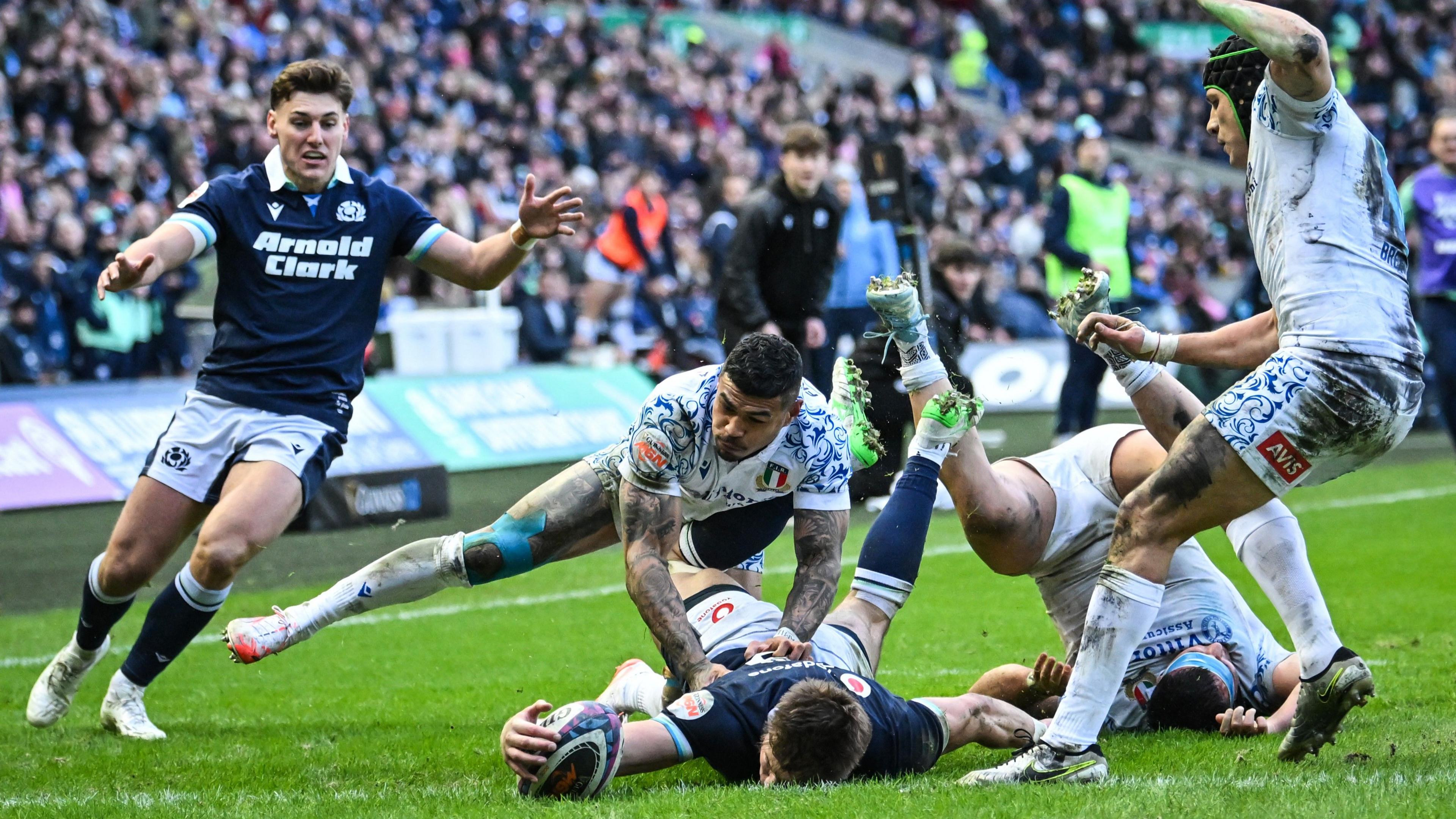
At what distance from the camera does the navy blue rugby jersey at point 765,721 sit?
4.57 metres

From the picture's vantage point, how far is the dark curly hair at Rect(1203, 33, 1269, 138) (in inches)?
186

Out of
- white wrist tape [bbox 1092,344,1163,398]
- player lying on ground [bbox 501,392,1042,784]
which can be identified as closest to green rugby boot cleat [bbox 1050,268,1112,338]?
white wrist tape [bbox 1092,344,1163,398]

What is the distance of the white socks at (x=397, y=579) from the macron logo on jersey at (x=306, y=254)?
3.59ft

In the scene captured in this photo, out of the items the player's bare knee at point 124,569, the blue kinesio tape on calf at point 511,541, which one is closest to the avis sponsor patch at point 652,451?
the blue kinesio tape on calf at point 511,541

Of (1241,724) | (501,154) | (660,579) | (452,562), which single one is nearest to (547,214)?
(452,562)

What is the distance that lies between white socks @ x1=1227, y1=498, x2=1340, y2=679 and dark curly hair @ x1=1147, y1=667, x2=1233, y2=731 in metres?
0.32

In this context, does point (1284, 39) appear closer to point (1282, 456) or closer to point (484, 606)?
point (1282, 456)

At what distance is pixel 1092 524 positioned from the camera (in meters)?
5.77

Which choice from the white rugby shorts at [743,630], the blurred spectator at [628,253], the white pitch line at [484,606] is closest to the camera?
the white rugby shorts at [743,630]

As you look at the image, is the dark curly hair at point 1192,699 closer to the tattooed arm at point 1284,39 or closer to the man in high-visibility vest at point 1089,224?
the tattooed arm at point 1284,39

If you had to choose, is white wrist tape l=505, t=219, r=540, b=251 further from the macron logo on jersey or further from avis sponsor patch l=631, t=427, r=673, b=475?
avis sponsor patch l=631, t=427, r=673, b=475

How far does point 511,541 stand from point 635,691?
2.81 ft

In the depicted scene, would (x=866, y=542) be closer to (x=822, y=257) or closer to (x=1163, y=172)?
(x=822, y=257)

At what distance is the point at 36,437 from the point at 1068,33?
93.6ft
